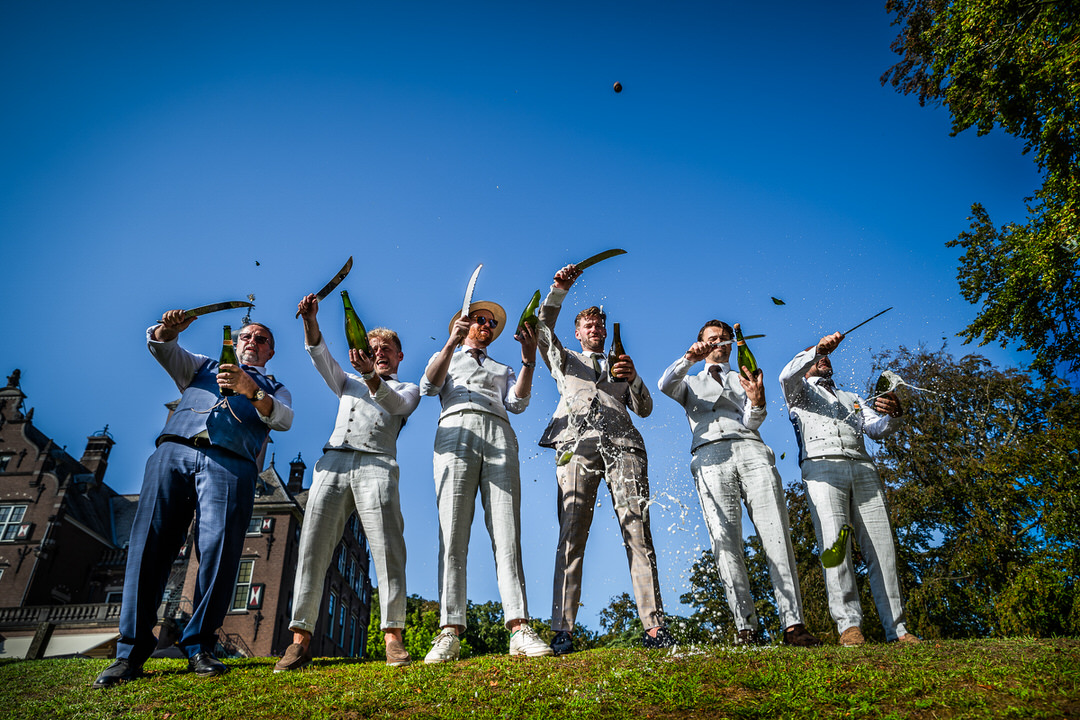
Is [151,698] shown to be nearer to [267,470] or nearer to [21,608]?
[21,608]

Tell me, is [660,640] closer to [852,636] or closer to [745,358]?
[852,636]

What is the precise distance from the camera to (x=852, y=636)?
575 cm

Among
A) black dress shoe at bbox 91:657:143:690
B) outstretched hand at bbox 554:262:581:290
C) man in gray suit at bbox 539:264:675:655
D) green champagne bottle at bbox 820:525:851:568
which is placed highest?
outstretched hand at bbox 554:262:581:290

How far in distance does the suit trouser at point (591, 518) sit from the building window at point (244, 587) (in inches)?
1217

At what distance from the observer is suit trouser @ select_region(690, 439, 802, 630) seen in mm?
5918

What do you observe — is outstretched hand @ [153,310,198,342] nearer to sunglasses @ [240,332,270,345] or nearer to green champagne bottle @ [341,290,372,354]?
sunglasses @ [240,332,270,345]

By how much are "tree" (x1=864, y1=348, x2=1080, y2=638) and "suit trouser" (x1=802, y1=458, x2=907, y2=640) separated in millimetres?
6297

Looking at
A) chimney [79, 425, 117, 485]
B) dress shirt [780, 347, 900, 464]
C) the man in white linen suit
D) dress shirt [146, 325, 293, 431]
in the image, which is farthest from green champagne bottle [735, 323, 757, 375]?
chimney [79, 425, 117, 485]

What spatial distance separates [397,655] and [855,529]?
442cm

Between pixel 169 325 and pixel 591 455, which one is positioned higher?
pixel 169 325

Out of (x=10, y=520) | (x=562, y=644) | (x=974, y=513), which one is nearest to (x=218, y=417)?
(x=562, y=644)

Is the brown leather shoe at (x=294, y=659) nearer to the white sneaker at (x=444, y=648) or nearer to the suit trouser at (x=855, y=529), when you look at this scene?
the white sneaker at (x=444, y=648)

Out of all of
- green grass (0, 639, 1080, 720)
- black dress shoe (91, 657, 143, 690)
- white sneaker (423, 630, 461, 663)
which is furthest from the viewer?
white sneaker (423, 630, 461, 663)

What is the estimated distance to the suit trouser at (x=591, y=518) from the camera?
5.95 meters
